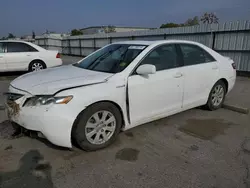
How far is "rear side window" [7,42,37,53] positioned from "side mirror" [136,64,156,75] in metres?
7.21

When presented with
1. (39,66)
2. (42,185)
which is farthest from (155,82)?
(39,66)

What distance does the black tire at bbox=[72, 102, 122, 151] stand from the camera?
266 cm

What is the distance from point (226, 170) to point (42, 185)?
7.05 feet

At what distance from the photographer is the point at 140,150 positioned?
2.97m

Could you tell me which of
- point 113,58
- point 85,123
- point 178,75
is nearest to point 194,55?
point 178,75

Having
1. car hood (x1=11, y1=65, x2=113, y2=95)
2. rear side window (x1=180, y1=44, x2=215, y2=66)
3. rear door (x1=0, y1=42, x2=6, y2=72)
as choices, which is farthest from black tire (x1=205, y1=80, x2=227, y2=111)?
rear door (x1=0, y1=42, x2=6, y2=72)

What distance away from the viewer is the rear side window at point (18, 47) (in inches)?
333

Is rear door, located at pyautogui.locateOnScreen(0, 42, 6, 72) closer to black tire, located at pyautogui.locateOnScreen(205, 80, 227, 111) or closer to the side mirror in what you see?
the side mirror

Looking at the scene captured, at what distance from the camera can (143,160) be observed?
8.92 ft

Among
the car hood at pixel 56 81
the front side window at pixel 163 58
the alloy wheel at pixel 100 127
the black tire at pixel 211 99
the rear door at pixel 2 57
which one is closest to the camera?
the car hood at pixel 56 81

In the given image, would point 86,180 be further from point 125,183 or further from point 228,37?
point 228,37

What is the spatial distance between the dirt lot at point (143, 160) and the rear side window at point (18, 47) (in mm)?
5750

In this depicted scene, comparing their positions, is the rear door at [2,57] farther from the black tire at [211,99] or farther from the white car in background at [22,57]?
the black tire at [211,99]

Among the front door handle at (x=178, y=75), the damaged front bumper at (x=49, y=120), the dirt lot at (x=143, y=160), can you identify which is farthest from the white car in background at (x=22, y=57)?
the front door handle at (x=178, y=75)
